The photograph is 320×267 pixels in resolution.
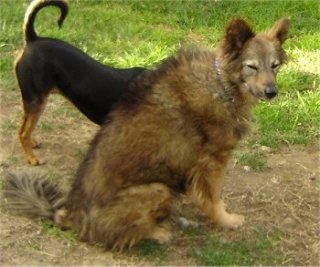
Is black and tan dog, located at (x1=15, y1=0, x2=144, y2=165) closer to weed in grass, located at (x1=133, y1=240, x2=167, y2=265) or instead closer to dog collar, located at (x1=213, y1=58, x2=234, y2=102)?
dog collar, located at (x1=213, y1=58, x2=234, y2=102)

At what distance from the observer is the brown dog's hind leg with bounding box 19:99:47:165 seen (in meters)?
5.07

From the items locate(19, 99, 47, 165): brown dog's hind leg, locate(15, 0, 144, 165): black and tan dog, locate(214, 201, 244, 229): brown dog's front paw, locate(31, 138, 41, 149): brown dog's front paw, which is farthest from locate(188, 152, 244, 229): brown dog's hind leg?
locate(31, 138, 41, 149): brown dog's front paw

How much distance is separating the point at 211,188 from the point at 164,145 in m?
0.46

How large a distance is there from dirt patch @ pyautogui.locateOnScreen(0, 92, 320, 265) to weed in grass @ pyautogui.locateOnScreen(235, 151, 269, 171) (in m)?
0.05

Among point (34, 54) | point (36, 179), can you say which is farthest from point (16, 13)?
point (36, 179)

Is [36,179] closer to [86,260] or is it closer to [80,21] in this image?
[86,260]

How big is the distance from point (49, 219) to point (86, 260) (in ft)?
1.57

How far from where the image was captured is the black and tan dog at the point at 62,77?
16.3ft

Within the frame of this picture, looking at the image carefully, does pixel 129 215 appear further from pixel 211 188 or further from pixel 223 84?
pixel 223 84

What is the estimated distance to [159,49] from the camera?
22.6 ft

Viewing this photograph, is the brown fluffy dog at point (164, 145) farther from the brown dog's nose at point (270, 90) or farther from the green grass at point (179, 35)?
the green grass at point (179, 35)

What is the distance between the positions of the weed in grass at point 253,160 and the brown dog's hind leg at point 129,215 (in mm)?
1322

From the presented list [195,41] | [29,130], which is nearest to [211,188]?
[29,130]

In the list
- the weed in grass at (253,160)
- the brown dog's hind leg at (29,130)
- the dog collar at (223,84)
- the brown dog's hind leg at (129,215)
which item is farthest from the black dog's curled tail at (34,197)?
the weed in grass at (253,160)
